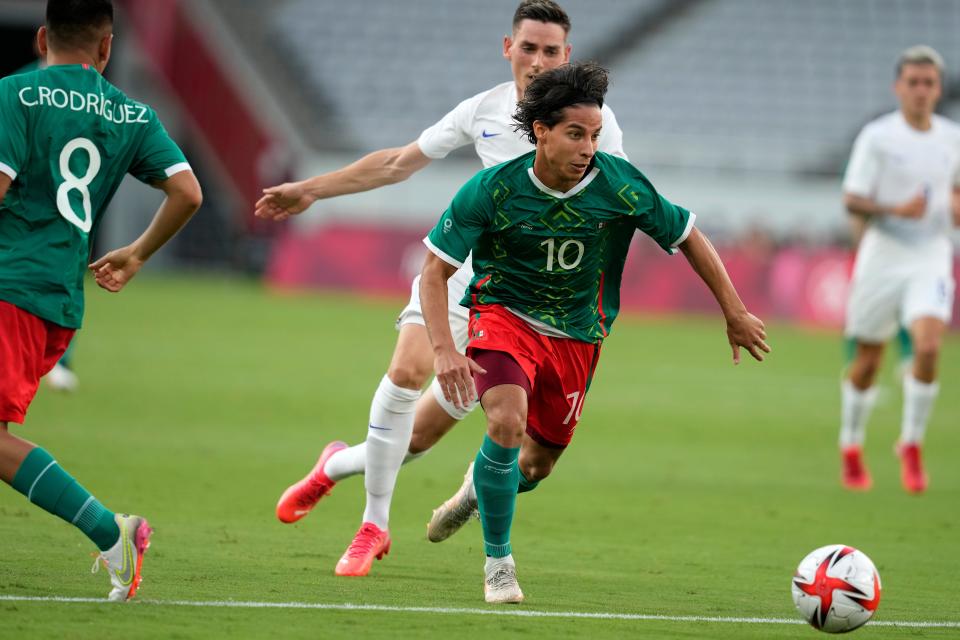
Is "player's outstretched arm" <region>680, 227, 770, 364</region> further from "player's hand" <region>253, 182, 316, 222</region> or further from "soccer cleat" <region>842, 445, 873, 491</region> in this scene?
"soccer cleat" <region>842, 445, 873, 491</region>

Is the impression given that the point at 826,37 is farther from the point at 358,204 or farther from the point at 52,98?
the point at 52,98

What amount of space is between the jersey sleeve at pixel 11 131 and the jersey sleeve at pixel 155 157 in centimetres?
48

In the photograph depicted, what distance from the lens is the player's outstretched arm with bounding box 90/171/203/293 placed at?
5.86 metres

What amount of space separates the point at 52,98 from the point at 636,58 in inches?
1214

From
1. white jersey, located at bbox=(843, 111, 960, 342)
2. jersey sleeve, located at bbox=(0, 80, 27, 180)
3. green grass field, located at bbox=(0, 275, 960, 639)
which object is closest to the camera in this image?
jersey sleeve, located at bbox=(0, 80, 27, 180)

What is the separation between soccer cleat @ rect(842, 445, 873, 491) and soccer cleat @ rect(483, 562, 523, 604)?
200 inches

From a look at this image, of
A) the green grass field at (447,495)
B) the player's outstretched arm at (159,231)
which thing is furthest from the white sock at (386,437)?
the player's outstretched arm at (159,231)

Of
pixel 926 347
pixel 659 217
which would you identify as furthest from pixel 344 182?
Answer: pixel 926 347

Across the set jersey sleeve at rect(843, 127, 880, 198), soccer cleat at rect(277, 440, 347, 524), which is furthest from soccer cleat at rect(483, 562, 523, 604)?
jersey sleeve at rect(843, 127, 880, 198)

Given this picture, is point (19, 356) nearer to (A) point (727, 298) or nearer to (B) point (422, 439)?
(B) point (422, 439)

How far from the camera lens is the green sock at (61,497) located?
543 centimetres

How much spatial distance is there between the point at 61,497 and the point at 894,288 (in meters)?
6.86

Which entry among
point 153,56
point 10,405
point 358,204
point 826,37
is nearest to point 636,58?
point 826,37

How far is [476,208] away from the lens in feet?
19.6
